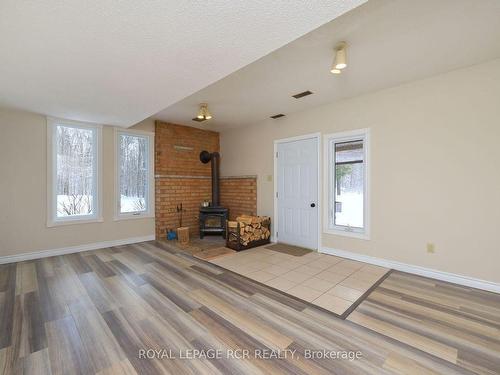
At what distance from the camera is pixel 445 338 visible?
182 centimetres

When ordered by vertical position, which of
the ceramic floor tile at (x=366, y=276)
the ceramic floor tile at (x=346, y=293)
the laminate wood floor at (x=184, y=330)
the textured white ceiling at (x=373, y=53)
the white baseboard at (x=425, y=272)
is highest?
the textured white ceiling at (x=373, y=53)

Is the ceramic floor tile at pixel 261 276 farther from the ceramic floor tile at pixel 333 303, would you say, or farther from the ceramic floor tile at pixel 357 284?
the ceramic floor tile at pixel 357 284

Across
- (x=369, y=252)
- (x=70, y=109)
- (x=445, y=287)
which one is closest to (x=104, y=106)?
(x=70, y=109)

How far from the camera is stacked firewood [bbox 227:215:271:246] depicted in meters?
4.24

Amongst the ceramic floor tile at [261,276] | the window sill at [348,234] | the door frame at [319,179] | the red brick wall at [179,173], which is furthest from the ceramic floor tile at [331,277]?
the red brick wall at [179,173]

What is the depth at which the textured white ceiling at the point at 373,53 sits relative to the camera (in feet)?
6.07

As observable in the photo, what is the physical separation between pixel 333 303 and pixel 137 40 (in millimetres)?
2879

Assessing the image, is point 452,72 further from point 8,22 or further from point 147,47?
point 8,22

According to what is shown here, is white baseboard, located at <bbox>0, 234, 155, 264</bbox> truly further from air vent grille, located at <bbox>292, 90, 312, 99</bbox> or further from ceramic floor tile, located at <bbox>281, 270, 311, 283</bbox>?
air vent grille, located at <bbox>292, 90, 312, 99</bbox>

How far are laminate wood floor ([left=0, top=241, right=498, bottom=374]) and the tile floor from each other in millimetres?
202

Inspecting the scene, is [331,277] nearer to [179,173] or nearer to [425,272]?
[425,272]

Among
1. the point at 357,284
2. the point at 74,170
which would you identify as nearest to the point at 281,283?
the point at 357,284

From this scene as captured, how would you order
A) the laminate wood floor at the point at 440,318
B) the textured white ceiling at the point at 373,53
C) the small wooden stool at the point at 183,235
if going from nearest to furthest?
the laminate wood floor at the point at 440,318
the textured white ceiling at the point at 373,53
the small wooden stool at the point at 183,235

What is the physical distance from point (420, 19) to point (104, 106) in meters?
3.68
